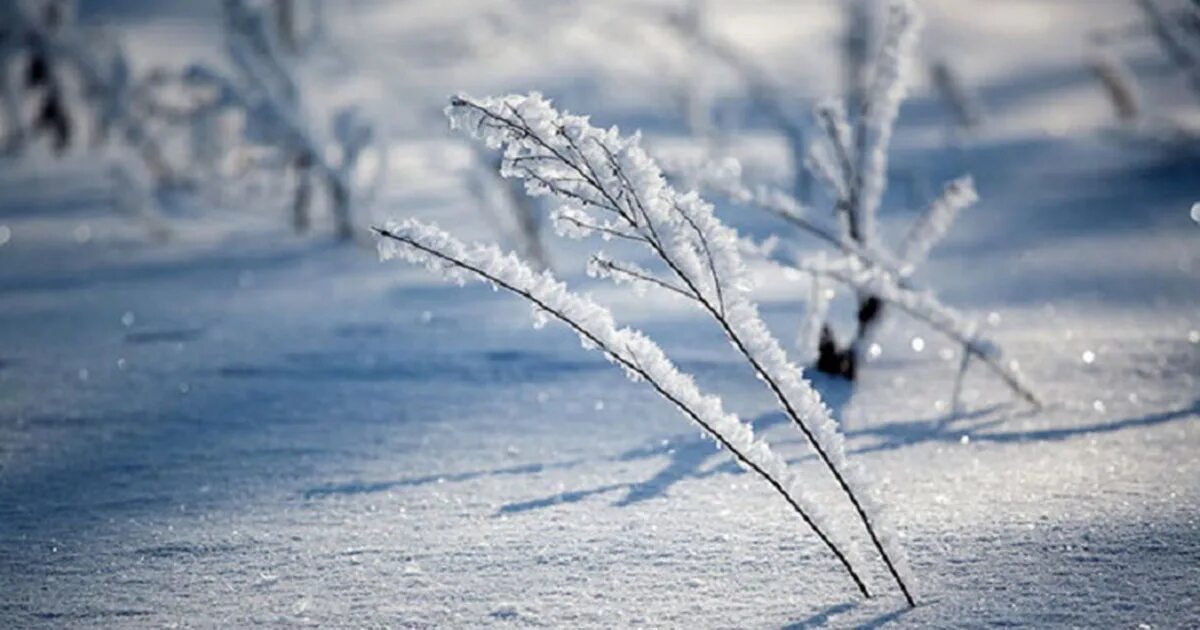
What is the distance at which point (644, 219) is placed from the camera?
1356 mm

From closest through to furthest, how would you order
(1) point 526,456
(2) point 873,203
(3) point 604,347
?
(3) point 604,347 → (1) point 526,456 → (2) point 873,203

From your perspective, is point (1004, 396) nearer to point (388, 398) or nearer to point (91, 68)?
point (388, 398)

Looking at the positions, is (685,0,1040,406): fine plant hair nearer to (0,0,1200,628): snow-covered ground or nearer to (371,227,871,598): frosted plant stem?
(0,0,1200,628): snow-covered ground

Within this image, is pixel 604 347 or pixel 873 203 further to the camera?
pixel 873 203

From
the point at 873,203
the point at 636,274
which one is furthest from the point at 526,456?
the point at 873,203

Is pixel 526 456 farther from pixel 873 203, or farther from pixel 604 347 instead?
pixel 873 203

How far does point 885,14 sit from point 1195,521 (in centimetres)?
111

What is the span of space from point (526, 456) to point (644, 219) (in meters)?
0.83

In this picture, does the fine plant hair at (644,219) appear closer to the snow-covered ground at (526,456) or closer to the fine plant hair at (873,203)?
the snow-covered ground at (526,456)

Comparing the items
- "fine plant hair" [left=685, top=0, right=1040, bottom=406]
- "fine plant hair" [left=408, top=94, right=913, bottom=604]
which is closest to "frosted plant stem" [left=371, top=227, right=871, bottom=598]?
"fine plant hair" [left=408, top=94, right=913, bottom=604]

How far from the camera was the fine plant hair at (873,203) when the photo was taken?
2.14m

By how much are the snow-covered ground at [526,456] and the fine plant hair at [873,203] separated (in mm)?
201

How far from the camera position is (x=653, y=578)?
59.7 inches

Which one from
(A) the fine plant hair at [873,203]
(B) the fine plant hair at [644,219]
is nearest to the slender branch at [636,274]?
(B) the fine plant hair at [644,219]
